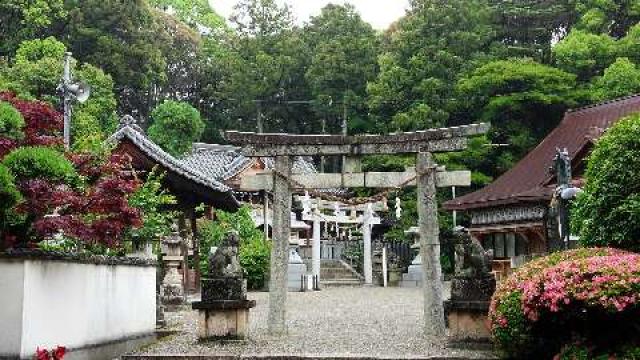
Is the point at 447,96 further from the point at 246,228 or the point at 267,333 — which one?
the point at 267,333

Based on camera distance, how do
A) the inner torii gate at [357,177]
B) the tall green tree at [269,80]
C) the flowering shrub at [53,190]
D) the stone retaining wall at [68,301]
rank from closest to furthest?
the stone retaining wall at [68,301], the flowering shrub at [53,190], the inner torii gate at [357,177], the tall green tree at [269,80]

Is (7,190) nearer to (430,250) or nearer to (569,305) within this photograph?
(569,305)

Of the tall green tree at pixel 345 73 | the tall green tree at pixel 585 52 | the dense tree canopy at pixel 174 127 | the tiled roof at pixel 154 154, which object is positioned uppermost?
the tall green tree at pixel 345 73

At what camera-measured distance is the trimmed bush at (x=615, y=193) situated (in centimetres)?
944

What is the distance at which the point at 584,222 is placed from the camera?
1041 cm

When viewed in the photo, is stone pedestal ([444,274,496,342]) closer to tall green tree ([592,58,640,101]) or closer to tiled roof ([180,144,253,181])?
tall green tree ([592,58,640,101])

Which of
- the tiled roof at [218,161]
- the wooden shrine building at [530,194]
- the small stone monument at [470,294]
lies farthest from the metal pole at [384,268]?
the small stone monument at [470,294]

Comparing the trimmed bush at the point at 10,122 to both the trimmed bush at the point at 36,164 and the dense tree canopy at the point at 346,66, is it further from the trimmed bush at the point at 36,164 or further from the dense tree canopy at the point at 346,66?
the dense tree canopy at the point at 346,66

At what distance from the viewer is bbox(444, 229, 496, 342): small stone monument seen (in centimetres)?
1079

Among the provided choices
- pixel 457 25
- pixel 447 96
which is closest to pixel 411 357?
pixel 447 96

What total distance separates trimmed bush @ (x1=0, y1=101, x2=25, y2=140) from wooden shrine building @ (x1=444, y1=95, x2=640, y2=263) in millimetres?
18253

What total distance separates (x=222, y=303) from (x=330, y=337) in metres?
2.12

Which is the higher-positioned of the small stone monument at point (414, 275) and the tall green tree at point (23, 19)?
the tall green tree at point (23, 19)

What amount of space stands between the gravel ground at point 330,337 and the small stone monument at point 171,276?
1334mm
